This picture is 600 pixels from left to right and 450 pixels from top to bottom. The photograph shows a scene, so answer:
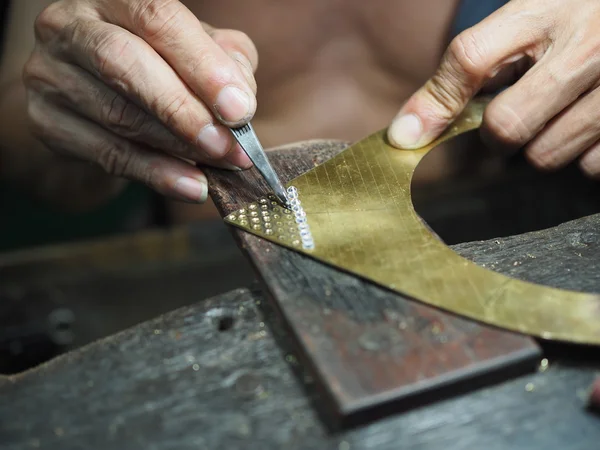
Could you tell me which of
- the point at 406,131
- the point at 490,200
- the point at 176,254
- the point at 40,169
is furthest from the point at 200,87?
the point at 490,200

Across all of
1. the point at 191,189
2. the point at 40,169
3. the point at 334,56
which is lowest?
the point at 40,169

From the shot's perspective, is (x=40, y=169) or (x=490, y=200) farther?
(x=490, y=200)

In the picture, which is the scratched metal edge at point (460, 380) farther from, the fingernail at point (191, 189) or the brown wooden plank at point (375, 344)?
the fingernail at point (191, 189)

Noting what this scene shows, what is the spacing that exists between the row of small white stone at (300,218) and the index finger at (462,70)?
282 mm

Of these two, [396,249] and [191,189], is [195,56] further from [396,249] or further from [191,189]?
[396,249]

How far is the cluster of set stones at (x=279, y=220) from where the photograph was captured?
94cm

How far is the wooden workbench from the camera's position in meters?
0.72

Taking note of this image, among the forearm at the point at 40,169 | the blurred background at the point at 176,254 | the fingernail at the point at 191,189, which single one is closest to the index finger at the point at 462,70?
the fingernail at the point at 191,189

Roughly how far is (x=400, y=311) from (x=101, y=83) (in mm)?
859

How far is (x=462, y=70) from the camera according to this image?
1.23 m

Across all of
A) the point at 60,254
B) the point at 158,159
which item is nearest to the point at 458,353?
the point at 158,159

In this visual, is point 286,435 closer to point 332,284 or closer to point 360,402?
point 360,402

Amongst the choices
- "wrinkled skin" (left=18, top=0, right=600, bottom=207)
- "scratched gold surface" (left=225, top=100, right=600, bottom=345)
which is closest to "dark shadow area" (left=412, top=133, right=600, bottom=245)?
"wrinkled skin" (left=18, top=0, right=600, bottom=207)

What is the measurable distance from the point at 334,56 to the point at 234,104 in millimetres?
871
